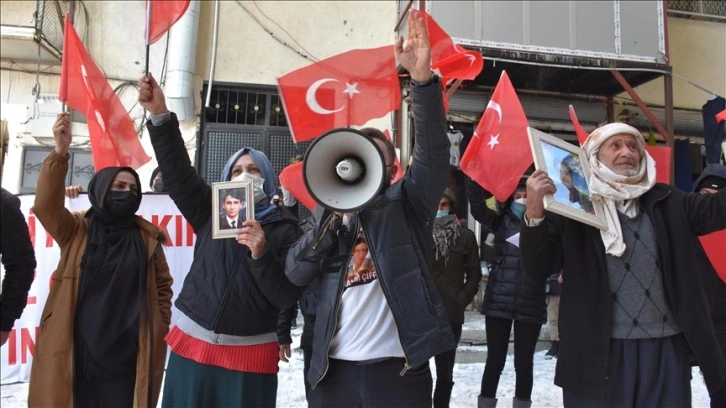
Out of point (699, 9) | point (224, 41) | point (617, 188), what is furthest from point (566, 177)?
point (699, 9)

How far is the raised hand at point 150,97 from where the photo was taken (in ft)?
7.72

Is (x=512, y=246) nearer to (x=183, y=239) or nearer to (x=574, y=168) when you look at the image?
(x=574, y=168)

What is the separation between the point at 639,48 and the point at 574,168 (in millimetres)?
6061

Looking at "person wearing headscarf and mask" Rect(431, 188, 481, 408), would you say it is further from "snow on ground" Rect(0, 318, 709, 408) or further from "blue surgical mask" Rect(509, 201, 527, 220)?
"snow on ground" Rect(0, 318, 709, 408)

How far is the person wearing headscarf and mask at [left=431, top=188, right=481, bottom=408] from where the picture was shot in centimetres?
381

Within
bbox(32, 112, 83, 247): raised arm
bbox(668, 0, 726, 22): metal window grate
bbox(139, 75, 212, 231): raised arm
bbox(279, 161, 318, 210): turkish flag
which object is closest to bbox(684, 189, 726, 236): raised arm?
bbox(139, 75, 212, 231): raised arm

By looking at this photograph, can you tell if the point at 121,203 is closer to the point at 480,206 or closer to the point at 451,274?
the point at 451,274

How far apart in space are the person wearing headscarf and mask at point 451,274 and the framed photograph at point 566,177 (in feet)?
5.41

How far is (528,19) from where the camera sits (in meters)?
6.92

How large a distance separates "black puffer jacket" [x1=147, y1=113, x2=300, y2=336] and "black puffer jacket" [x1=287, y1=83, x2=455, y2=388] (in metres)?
0.29

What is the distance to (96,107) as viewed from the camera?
370cm

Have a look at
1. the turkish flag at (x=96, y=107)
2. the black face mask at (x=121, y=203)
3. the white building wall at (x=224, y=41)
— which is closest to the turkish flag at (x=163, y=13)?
the turkish flag at (x=96, y=107)

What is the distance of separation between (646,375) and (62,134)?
288 cm

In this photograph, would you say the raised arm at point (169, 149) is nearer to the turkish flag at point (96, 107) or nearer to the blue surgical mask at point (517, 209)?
the turkish flag at point (96, 107)
